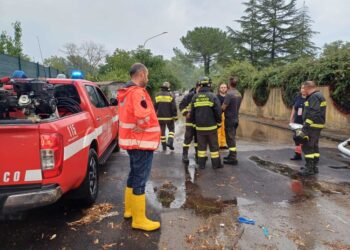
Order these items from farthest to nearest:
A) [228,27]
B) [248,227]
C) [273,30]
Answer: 1. [228,27]
2. [273,30]
3. [248,227]

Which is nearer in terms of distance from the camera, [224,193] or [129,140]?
[129,140]

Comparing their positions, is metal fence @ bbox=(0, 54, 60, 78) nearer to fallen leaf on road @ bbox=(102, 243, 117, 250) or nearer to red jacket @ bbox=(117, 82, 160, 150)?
red jacket @ bbox=(117, 82, 160, 150)

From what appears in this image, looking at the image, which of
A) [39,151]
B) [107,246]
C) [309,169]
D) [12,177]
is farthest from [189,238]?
[309,169]

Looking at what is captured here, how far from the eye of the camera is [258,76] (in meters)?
20.8

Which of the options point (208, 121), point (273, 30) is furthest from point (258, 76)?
point (273, 30)

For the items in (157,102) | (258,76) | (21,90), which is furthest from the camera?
(258,76)

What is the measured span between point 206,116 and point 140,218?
3001 millimetres

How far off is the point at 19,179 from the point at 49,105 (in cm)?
100

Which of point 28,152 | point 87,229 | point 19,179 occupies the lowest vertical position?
point 87,229

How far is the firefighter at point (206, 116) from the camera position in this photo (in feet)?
20.4

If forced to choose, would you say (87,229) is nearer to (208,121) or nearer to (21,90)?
(21,90)

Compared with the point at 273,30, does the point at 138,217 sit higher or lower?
lower

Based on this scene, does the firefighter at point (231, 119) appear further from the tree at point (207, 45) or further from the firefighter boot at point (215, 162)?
the tree at point (207, 45)

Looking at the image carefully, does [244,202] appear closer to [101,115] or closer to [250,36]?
[101,115]
